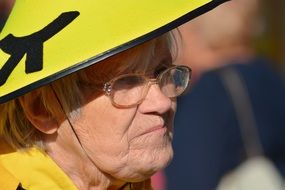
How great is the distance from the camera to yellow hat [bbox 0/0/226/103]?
2.84 m

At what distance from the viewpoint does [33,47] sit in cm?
296

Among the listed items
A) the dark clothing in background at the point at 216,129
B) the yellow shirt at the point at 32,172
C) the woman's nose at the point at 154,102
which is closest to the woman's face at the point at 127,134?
the woman's nose at the point at 154,102

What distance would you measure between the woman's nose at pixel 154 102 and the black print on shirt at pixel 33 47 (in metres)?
A: 0.35

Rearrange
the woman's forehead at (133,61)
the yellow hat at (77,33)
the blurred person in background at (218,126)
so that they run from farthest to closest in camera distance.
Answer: the blurred person in background at (218,126)
the woman's forehead at (133,61)
the yellow hat at (77,33)

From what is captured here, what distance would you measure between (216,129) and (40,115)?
193 centimetres

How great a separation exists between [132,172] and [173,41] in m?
0.47

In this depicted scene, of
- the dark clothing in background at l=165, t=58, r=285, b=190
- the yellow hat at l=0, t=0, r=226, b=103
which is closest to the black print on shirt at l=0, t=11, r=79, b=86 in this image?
the yellow hat at l=0, t=0, r=226, b=103

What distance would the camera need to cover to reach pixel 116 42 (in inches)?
112

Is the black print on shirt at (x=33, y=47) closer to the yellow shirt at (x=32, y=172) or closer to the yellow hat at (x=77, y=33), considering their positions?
the yellow hat at (x=77, y=33)

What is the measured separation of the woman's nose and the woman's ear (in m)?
0.29

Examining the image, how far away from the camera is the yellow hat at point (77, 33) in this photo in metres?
2.84

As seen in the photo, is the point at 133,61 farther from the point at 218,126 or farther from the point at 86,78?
the point at 218,126

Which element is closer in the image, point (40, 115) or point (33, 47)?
Answer: point (33, 47)

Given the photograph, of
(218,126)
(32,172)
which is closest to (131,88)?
(32,172)
